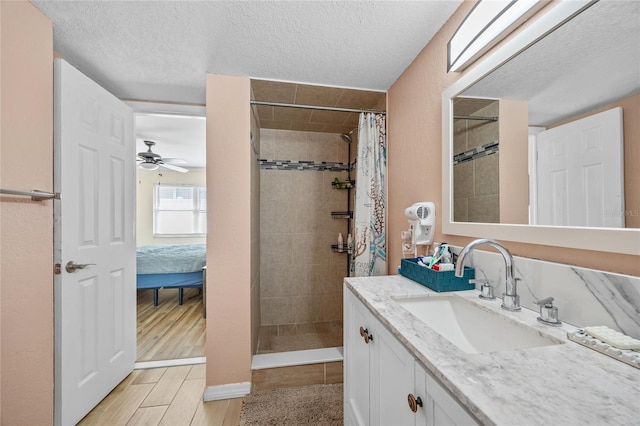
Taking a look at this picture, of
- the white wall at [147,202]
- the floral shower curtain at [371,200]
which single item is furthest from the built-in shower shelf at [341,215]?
the white wall at [147,202]

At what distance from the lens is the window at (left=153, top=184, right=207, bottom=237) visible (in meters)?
5.73

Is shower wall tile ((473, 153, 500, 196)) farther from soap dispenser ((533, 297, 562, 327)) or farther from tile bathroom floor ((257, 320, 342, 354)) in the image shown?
tile bathroom floor ((257, 320, 342, 354))

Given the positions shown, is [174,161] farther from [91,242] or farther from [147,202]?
[91,242]

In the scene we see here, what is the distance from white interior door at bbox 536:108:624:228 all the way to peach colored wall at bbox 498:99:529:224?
55mm

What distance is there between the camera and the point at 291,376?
1861 millimetres

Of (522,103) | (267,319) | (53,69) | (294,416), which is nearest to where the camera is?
(522,103)

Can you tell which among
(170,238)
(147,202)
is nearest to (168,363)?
(170,238)

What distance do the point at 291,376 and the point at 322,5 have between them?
2.26 meters

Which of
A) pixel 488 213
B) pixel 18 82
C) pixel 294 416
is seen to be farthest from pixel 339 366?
pixel 18 82

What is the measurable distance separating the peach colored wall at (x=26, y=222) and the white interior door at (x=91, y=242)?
5 centimetres

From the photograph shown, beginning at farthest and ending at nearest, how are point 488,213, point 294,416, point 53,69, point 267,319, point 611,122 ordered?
point 267,319 < point 294,416 < point 53,69 < point 488,213 < point 611,122

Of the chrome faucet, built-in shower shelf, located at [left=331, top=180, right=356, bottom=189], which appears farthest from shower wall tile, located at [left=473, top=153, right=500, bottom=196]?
built-in shower shelf, located at [left=331, top=180, right=356, bottom=189]

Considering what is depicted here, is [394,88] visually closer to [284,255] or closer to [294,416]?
[284,255]

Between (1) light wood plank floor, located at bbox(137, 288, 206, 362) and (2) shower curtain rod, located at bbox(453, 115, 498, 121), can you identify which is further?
(1) light wood plank floor, located at bbox(137, 288, 206, 362)
